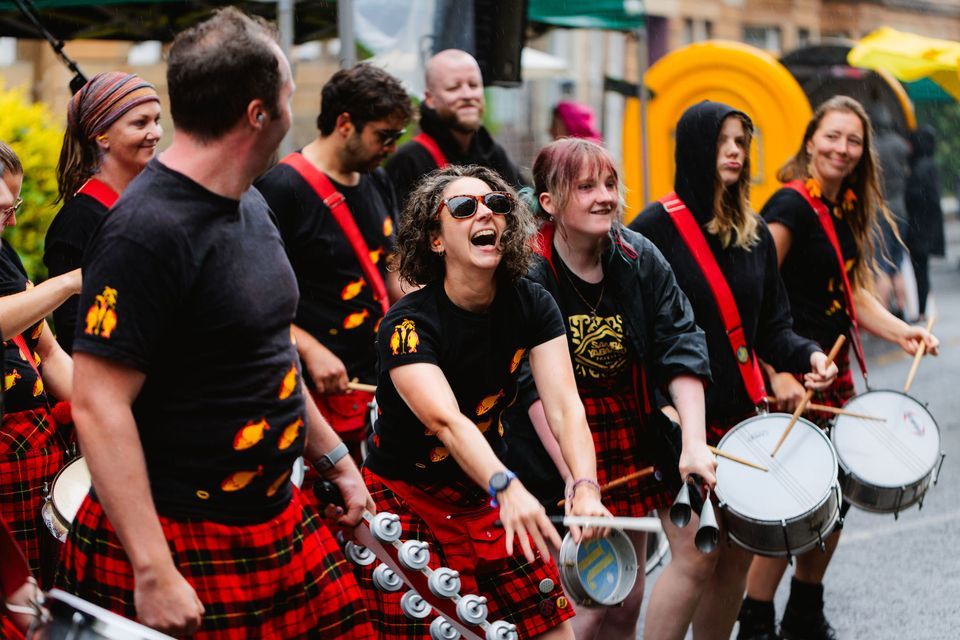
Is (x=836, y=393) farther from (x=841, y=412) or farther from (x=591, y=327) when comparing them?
(x=591, y=327)

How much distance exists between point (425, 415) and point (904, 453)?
93.8 inches

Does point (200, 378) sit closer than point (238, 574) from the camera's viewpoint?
Yes

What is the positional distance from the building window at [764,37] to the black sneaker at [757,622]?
78.6 feet

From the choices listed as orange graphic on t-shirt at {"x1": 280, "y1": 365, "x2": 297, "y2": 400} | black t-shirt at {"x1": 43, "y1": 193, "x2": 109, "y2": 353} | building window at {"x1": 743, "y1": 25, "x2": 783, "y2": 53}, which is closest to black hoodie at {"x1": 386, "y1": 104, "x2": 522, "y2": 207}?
black t-shirt at {"x1": 43, "y1": 193, "x2": 109, "y2": 353}

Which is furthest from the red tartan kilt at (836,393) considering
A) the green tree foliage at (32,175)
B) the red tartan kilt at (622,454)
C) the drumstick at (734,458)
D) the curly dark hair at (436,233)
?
the green tree foliage at (32,175)

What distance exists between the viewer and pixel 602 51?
76.6 ft

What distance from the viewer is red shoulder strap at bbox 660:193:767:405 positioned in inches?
183

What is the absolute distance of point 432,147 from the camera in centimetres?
613

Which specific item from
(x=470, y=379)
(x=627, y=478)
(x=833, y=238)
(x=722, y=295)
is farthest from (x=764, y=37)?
(x=470, y=379)

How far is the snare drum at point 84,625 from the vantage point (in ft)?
7.75

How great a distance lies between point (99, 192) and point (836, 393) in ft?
9.42

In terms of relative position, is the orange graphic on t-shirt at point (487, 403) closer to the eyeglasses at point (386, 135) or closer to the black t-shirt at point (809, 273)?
the eyeglasses at point (386, 135)

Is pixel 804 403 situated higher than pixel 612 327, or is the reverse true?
pixel 612 327

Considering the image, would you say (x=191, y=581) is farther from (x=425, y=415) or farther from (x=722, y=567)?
(x=722, y=567)
